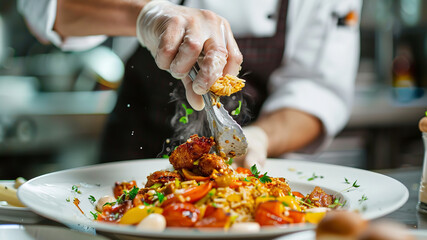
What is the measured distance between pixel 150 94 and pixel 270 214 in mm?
1296

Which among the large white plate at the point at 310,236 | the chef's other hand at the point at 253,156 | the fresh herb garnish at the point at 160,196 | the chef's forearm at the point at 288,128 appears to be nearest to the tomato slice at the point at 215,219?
the fresh herb garnish at the point at 160,196

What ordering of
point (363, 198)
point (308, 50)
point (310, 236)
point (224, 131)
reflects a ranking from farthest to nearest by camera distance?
point (308, 50) → point (224, 131) → point (363, 198) → point (310, 236)

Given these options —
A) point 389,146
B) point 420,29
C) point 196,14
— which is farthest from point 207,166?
point 420,29

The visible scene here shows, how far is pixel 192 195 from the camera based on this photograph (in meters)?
0.92

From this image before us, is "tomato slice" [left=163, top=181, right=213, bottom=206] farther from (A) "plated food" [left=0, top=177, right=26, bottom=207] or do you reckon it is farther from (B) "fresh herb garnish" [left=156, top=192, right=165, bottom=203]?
(A) "plated food" [left=0, top=177, right=26, bottom=207]

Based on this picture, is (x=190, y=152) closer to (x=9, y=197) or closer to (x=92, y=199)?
(x=92, y=199)

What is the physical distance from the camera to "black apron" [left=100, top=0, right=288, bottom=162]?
2.00m

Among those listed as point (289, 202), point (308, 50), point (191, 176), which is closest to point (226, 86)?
point (191, 176)

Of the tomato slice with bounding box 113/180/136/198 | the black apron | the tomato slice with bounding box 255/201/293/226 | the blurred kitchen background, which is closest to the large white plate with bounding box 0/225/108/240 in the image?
the tomato slice with bounding box 255/201/293/226

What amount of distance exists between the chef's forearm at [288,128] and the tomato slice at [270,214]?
1.24 meters

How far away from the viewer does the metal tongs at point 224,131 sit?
1097 millimetres

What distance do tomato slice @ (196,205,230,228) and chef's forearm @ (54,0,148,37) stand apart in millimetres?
886

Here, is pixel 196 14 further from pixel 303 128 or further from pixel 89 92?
pixel 89 92

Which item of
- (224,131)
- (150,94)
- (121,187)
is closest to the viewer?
→ (224,131)
